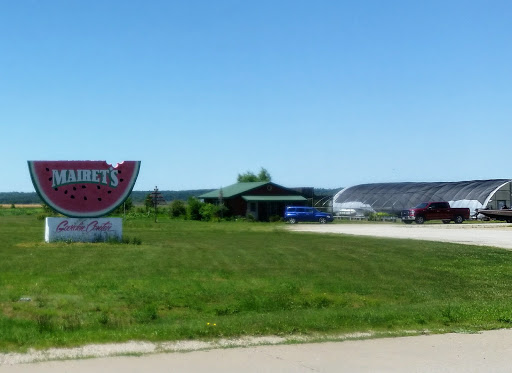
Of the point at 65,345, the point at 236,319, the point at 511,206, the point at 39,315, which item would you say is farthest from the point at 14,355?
the point at 511,206

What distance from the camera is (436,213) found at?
60.9 metres

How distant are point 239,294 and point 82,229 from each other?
16101 millimetres

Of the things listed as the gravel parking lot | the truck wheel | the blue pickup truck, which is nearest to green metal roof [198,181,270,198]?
the blue pickup truck

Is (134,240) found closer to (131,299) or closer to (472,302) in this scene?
(131,299)

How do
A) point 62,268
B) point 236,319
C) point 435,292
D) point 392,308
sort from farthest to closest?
point 62,268 < point 435,292 < point 392,308 < point 236,319

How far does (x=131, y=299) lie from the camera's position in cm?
1354

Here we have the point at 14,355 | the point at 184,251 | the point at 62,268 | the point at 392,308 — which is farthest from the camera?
the point at 184,251

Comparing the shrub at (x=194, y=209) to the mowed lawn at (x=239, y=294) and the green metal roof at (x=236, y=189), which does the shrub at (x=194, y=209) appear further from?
the mowed lawn at (x=239, y=294)

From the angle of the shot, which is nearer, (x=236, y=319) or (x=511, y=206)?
(x=236, y=319)

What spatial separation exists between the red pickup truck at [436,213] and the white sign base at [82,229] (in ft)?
123

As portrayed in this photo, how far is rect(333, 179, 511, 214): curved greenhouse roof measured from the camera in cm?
7019

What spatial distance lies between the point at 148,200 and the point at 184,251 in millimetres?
58796

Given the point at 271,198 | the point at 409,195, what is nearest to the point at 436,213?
the point at 409,195

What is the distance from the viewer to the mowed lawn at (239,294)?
36.0ft
